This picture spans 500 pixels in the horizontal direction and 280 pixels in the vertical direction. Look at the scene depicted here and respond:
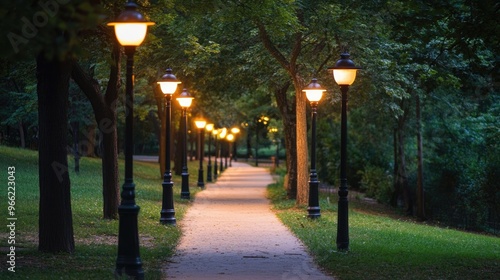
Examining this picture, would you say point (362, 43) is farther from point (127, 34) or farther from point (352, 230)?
point (127, 34)

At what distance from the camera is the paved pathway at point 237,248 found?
43.1 feet

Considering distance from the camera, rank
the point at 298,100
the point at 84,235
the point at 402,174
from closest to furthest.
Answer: the point at 84,235, the point at 298,100, the point at 402,174

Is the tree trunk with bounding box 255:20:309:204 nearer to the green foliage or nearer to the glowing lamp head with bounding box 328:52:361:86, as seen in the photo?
the glowing lamp head with bounding box 328:52:361:86

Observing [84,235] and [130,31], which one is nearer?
[130,31]

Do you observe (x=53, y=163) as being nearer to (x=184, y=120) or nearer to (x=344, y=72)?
(x=344, y=72)

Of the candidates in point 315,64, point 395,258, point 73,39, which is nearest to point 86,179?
point 315,64

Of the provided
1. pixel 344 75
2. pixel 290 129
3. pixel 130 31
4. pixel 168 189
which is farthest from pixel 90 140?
pixel 130 31

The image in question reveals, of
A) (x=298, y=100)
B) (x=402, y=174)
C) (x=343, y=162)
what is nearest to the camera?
(x=343, y=162)

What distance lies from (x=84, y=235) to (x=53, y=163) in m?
3.70

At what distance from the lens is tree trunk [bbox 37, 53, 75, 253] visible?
46.3ft

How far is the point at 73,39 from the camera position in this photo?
7.07 m

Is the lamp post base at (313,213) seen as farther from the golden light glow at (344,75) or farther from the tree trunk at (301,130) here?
the golden light glow at (344,75)

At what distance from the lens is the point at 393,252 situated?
15898mm

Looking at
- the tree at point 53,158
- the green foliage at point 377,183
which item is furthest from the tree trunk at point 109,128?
the green foliage at point 377,183
